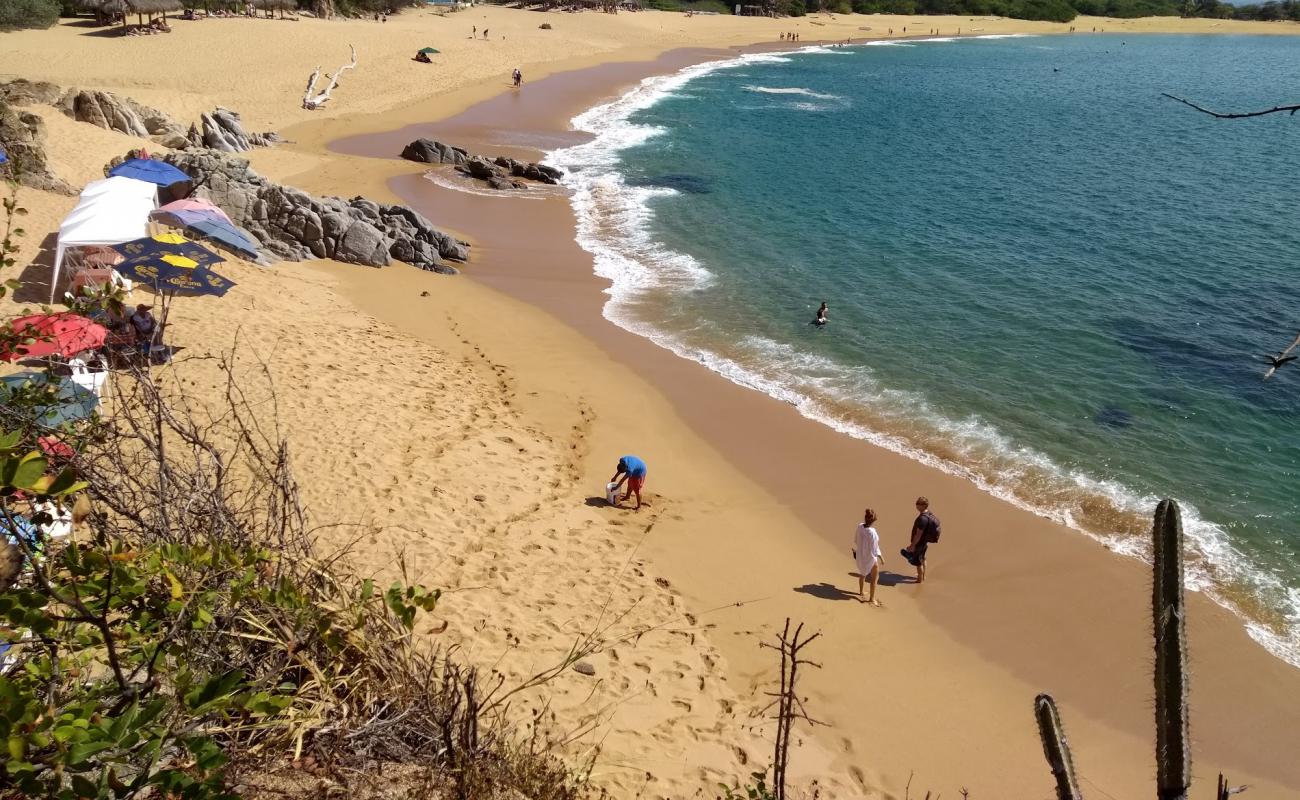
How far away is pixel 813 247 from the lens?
24859mm

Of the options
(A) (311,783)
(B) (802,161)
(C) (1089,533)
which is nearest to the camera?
(A) (311,783)

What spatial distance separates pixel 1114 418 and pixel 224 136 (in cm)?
2862

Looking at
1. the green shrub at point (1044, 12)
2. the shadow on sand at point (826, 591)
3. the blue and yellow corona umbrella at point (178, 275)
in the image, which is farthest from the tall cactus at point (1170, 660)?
the green shrub at point (1044, 12)

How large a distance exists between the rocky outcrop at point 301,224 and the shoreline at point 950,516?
6.11ft

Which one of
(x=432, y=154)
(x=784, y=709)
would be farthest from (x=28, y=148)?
(x=784, y=709)

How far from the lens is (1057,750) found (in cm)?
344

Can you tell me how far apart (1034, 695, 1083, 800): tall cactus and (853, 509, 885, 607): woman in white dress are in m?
6.85

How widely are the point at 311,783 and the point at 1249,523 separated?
13778 mm

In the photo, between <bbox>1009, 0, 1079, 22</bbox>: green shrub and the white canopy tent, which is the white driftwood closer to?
the white canopy tent

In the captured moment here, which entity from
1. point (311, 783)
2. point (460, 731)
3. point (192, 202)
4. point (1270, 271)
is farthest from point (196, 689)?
point (1270, 271)

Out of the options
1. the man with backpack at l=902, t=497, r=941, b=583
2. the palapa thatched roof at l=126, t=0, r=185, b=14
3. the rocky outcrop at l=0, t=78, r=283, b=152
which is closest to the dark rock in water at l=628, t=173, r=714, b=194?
the rocky outcrop at l=0, t=78, r=283, b=152

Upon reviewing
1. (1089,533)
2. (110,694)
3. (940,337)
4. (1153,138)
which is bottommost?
(1089,533)

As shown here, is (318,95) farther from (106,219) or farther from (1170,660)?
(1170,660)

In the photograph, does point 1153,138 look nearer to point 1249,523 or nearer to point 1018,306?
point 1018,306
